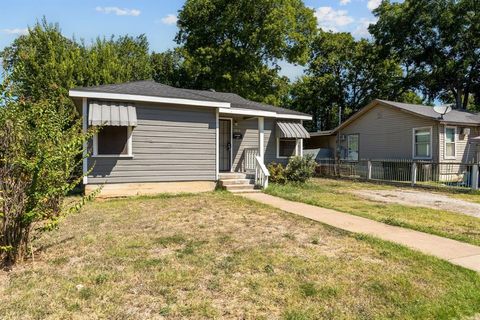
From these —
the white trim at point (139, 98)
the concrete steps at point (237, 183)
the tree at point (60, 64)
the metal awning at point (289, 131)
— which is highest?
the tree at point (60, 64)

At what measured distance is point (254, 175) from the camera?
1184 centimetres

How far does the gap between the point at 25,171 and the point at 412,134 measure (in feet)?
58.5

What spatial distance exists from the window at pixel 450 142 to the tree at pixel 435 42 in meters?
12.6

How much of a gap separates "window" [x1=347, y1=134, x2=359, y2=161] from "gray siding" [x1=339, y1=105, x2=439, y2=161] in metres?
0.32

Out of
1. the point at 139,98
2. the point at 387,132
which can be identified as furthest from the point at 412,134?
the point at 139,98

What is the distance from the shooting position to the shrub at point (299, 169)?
1251cm

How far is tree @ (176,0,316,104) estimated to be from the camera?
2717 centimetres

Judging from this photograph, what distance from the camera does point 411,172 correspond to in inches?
563

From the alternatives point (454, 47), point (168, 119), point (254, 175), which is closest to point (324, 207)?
point (254, 175)

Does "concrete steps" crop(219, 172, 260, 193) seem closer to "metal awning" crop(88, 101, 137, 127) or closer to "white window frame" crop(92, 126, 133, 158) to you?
"white window frame" crop(92, 126, 133, 158)

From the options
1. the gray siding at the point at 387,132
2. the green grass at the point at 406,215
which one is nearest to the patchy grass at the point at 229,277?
the green grass at the point at 406,215

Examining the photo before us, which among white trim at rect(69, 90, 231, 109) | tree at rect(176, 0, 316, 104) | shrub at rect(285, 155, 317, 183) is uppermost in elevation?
tree at rect(176, 0, 316, 104)

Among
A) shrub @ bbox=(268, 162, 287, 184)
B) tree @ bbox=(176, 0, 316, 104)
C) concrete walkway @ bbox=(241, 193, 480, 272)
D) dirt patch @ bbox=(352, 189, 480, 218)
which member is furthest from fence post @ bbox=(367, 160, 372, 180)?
tree @ bbox=(176, 0, 316, 104)

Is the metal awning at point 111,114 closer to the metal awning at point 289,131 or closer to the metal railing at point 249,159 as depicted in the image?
the metal railing at point 249,159
